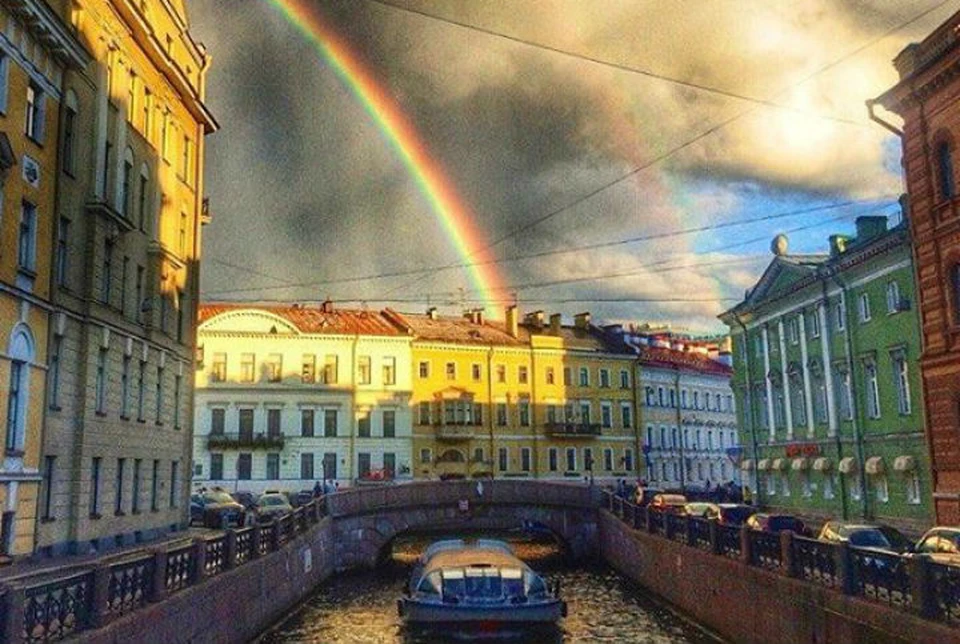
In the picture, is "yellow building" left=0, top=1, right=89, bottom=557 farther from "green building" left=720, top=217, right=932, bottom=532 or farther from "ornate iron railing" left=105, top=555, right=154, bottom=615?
"green building" left=720, top=217, right=932, bottom=532

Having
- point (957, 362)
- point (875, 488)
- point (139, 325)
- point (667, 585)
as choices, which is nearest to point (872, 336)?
point (875, 488)

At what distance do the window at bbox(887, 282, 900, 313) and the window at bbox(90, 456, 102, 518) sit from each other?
28.9 metres

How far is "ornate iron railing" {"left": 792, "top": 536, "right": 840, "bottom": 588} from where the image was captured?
15946 mm

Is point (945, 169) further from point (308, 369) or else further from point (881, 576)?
point (308, 369)

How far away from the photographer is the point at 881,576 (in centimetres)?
1429

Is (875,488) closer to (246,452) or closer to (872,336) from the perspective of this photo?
(872,336)

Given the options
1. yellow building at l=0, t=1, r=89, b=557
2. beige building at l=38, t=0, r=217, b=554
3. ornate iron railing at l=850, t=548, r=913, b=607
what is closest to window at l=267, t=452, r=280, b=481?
beige building at l=38, t=0, r=217, b=554

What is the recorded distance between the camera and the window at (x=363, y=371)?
66625mm

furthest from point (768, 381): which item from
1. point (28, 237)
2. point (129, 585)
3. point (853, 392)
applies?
point (129, 585)

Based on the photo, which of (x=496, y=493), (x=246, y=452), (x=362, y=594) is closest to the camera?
(x=362, y=594)

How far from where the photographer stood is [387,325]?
2768 inches

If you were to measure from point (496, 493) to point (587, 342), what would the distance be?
123 feet

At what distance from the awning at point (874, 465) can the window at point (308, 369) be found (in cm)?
3850

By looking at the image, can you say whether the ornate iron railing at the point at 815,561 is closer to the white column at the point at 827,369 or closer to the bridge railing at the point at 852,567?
the bridge railing at the point at 852,567
